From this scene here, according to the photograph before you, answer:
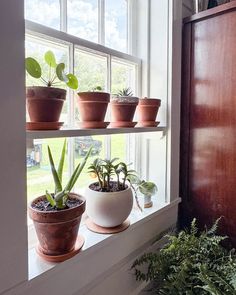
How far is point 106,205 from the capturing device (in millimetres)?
970

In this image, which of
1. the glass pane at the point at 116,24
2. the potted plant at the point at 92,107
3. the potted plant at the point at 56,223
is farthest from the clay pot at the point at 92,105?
the glass pane at the point at 116,24

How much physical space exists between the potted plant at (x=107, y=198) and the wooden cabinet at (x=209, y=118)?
0.50 m

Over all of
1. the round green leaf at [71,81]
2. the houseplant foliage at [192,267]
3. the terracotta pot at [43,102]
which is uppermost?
the round green leaf at [71,81]

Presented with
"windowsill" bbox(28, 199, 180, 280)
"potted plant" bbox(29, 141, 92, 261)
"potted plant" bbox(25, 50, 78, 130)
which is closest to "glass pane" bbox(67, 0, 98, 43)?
"potted plant" bbox(25, 50, 78, 130)

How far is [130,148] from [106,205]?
0.48m

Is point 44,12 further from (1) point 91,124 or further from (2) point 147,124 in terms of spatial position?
(2) point 147,124

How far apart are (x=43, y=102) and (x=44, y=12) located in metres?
0.43

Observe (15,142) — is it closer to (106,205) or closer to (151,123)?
(106,205)

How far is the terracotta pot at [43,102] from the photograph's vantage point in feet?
2.45

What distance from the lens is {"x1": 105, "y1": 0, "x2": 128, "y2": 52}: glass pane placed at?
1.20 metres

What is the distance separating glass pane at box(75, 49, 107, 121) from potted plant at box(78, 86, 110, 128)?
0.14 metres

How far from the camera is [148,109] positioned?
1199 mm

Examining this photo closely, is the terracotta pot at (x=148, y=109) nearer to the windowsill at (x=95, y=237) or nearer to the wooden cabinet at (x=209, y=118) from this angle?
the wooden cabinet at (x=209, y=118)

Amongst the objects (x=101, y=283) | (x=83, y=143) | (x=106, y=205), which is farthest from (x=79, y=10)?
(x=101, y=283)
